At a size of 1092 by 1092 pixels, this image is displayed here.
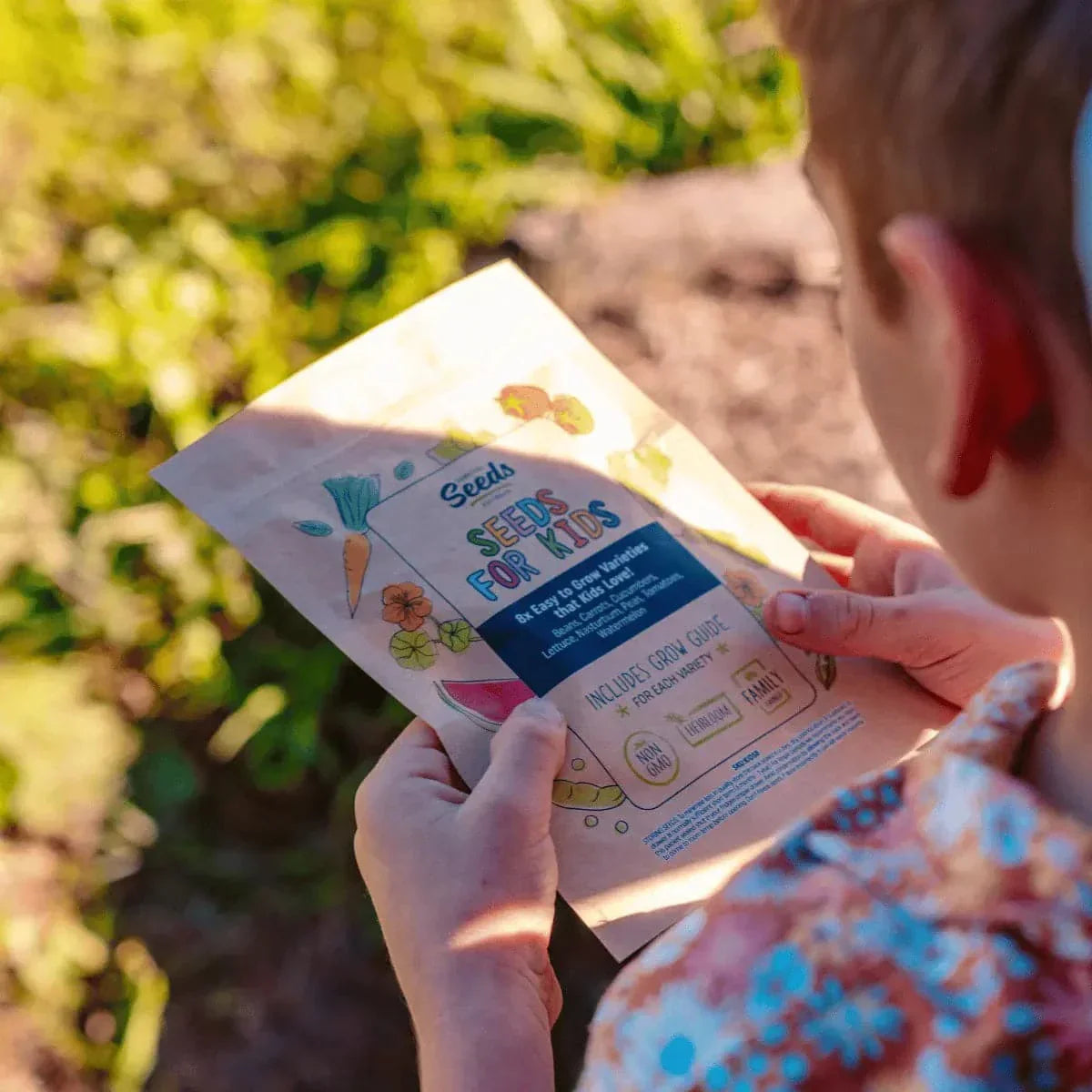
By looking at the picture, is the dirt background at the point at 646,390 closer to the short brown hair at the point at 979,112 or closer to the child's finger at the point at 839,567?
the child's finger at the point at 839,567

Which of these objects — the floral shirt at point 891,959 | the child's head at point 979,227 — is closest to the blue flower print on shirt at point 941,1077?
the floral shirt at point 891,959

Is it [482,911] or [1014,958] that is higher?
[1014,958]

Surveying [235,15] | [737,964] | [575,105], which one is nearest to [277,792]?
→ [737,964]

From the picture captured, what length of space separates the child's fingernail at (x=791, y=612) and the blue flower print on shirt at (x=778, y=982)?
1.38ft

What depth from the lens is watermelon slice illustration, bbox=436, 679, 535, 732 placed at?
36.1 inches

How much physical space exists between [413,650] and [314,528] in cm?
13

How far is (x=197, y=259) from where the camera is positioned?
1.63m

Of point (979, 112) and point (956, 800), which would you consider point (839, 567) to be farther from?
point (979, 112)

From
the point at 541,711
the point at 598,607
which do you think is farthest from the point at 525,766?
the point at 598,607

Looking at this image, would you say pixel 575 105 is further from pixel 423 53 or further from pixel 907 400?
pixel 907 400

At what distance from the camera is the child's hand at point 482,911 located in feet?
2.70

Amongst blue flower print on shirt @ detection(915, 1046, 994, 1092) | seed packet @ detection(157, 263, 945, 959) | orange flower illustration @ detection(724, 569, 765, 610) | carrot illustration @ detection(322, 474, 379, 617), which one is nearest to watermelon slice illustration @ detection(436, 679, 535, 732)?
seed packet @ detection(157, 263, 945, 959)

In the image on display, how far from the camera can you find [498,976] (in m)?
0.84

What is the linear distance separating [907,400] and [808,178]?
5.8 inches
